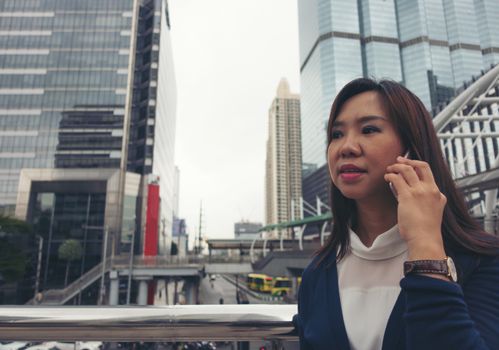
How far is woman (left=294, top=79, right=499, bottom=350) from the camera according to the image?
0.81m

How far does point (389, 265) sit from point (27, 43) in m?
62.1

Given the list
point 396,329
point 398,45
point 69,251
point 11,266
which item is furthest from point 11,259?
point 398,45

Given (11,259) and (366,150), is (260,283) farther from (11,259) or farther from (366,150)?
(366,150)

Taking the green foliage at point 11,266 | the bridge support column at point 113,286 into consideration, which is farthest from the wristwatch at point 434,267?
the green foliage at point 11,266

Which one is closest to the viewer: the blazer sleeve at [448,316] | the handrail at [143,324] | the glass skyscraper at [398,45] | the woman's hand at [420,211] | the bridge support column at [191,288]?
the blazer sleeve at [448,316]

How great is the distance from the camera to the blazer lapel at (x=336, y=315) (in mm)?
1099

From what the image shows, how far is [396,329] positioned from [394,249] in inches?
10.7

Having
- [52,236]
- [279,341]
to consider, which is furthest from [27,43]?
[279,341]

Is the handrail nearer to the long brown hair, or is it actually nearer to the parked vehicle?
the long brown hair

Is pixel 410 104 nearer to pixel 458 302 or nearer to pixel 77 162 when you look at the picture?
pixel 458 302

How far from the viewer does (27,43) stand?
47.9 meters

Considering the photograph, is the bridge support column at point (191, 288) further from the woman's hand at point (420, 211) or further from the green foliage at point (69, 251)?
the woman's hand at point (420, 211)

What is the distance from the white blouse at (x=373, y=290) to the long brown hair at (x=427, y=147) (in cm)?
18

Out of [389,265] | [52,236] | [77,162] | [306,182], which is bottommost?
[389,265]
